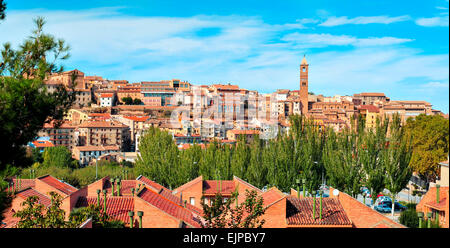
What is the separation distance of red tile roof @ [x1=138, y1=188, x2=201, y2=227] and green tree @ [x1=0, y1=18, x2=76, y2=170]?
9.28ft

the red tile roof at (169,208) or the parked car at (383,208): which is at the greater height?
the red tile roof at (169,208)

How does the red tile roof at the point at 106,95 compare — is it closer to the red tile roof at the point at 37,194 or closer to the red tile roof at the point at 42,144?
the red tile roof at the point at 42,144

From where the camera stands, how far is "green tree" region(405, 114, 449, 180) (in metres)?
21.4

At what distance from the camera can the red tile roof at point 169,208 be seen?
7.02 meters

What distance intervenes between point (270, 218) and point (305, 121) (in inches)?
444

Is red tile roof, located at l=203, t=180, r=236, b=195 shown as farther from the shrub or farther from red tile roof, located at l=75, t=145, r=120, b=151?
red tile roof, located at l=75, t=145, r=120, b=151

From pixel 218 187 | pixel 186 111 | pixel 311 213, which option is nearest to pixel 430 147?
pixel 218 187

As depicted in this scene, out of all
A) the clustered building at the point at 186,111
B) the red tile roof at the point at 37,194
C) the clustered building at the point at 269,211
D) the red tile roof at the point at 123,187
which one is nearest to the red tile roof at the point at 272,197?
the clustered building at the point at 269,211

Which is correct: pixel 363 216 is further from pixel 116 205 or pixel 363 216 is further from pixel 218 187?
pixel 218 187

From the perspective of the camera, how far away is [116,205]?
784 cm

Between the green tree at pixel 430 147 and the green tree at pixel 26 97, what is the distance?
19.5 metres

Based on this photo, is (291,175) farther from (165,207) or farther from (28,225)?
(28,225)

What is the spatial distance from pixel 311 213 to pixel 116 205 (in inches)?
140
